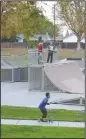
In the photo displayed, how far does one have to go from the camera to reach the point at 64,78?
63.3 ft

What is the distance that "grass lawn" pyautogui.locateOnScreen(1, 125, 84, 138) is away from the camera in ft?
28.4

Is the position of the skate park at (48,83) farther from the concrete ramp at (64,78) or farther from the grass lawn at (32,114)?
the grass lawn at (32,114)

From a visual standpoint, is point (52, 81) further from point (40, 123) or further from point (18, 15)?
point (40, 123)

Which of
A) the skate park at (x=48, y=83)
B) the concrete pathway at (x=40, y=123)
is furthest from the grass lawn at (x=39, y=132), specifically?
the skate park at (x=48, y=83)

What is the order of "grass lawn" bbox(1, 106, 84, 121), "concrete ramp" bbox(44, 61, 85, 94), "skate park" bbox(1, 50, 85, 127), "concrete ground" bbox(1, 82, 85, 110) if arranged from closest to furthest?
"grass lawn" bbox(1, 106, 84, 121) < "concrete ground" bbox(1, 82, 85, 110) < "skate park" bbox(1, 50, 85, 127) < "concrete ramp" bbox(44, 61, 85, 94)

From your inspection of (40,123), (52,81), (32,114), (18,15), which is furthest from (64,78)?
(40,123)

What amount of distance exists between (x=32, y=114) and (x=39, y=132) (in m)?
2.76

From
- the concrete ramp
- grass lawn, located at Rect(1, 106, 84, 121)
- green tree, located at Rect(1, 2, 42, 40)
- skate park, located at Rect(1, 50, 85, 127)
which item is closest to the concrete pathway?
grass lawn, located at Rect(1, 106, 84, 121)

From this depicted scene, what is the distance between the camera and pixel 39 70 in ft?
63.7

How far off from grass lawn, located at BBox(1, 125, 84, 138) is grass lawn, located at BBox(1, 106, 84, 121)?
1387mm

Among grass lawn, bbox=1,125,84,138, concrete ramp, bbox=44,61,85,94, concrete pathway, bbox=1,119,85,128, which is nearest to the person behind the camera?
grass lawn, bbox=1,125,84,138

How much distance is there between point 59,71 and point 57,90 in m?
1.17

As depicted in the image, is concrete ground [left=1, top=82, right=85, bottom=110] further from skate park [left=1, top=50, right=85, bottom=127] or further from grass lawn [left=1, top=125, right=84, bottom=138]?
grass lawn [left=1, top=125, right=84, bottom=138]

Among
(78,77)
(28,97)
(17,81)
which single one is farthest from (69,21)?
(28,97)
